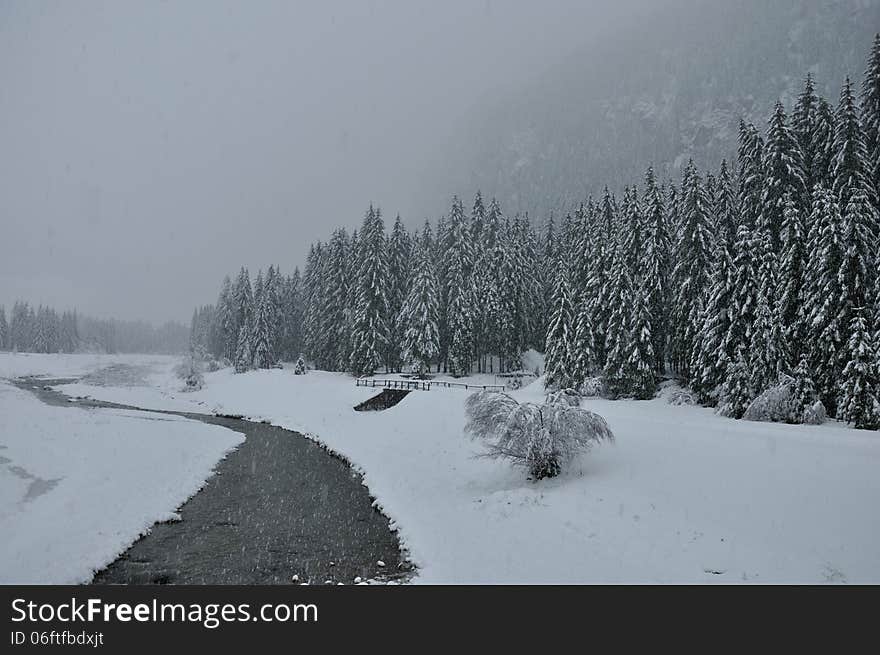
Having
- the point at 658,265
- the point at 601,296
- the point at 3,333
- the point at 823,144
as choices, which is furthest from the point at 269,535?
the point at 3,333

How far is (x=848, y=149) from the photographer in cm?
2806

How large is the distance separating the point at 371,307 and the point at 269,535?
135ft

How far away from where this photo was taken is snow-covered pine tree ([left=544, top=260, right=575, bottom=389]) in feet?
139

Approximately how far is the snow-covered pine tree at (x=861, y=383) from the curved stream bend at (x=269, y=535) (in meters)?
20.3

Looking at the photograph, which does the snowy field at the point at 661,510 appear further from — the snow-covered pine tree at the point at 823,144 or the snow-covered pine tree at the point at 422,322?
the snow-covered pine tree at the point at 422,322

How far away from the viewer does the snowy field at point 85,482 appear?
13398 millimetres

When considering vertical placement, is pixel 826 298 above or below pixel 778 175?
below

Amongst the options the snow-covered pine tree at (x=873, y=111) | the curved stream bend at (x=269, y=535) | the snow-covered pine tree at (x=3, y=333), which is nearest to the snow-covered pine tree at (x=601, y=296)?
the snow-covered pine tree at (x=873, y=111)

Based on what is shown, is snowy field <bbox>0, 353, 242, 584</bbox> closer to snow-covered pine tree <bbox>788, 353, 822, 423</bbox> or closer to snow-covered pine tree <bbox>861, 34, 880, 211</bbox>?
snow-covered pine tree <bbox>788, 353, 822, 423</bbox>

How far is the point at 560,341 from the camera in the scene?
142 ft

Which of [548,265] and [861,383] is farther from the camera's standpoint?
[548,265]

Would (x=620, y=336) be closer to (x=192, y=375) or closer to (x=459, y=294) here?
(x=459, y=294)
